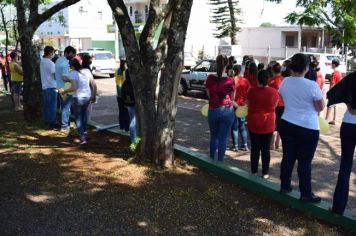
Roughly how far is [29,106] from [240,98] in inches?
204

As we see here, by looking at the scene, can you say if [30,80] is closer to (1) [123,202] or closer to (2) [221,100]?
(2) [221,100]

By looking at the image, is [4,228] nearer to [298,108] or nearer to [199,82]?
[298,108]

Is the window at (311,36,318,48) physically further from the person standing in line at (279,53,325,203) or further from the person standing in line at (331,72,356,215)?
the person standing in line at (331,72,356,215)

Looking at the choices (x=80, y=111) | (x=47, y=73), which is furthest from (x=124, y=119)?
(x=47, y=73)

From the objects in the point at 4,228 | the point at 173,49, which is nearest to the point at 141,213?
the point at 4,228

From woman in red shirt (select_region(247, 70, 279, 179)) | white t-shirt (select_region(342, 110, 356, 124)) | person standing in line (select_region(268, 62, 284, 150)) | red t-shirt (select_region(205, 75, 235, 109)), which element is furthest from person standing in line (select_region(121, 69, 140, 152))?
white t-shirt (select_region(342, 110, 356, 124))

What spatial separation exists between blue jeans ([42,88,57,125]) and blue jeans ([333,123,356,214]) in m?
6.85

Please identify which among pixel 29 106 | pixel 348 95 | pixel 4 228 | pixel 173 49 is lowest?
pixel 4 228

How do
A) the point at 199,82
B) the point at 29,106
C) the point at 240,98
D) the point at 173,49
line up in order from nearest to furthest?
the point at 173,49
the point at 240,98
the point at 29,106
the point at 199,82

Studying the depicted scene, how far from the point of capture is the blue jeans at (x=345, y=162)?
411cm

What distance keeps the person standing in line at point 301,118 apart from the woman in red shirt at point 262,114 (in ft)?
3.00

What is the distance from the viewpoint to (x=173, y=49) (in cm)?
585

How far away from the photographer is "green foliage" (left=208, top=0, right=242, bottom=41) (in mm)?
38656

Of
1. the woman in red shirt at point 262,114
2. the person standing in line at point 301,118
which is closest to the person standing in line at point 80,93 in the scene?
the woman in red shirt at point 262,114
